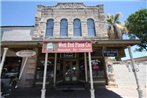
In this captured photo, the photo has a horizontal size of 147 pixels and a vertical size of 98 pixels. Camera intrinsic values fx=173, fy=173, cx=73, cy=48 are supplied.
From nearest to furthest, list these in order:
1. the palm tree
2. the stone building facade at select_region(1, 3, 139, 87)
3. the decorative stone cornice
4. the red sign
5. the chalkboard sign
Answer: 1. the red sign
2. the chalkboard sign
3. the stone building facade at select_region(1, 3, 139, 87)
4. the decorative stone cornice
5. the palm tree

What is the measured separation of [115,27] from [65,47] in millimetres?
17076

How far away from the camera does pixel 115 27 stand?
2489 cm

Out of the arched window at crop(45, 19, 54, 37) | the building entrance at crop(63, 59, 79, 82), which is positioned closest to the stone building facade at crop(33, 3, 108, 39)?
the arched window at crop(45, 19, 54, 37)

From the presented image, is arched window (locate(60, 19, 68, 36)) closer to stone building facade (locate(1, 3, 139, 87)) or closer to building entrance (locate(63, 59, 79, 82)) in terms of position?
stone building facade (locate(1, 3, 139, 87))

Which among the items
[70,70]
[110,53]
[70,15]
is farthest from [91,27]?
[110,53]

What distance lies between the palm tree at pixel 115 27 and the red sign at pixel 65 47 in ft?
47.7

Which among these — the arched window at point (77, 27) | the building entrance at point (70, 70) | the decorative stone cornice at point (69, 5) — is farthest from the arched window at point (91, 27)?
the building entrance at point (70, 70)

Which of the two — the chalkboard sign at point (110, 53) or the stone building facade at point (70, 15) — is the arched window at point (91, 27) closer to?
the stone building facade at point (70, 15)

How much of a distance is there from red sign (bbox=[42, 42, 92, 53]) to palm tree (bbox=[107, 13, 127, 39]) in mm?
14540

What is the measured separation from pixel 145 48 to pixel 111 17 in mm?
8270

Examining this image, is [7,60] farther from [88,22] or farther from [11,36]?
[88,22]

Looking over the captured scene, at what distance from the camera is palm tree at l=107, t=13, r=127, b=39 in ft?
77.1

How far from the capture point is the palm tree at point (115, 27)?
926 inches

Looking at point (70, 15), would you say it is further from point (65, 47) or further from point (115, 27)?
point (115, 27)
